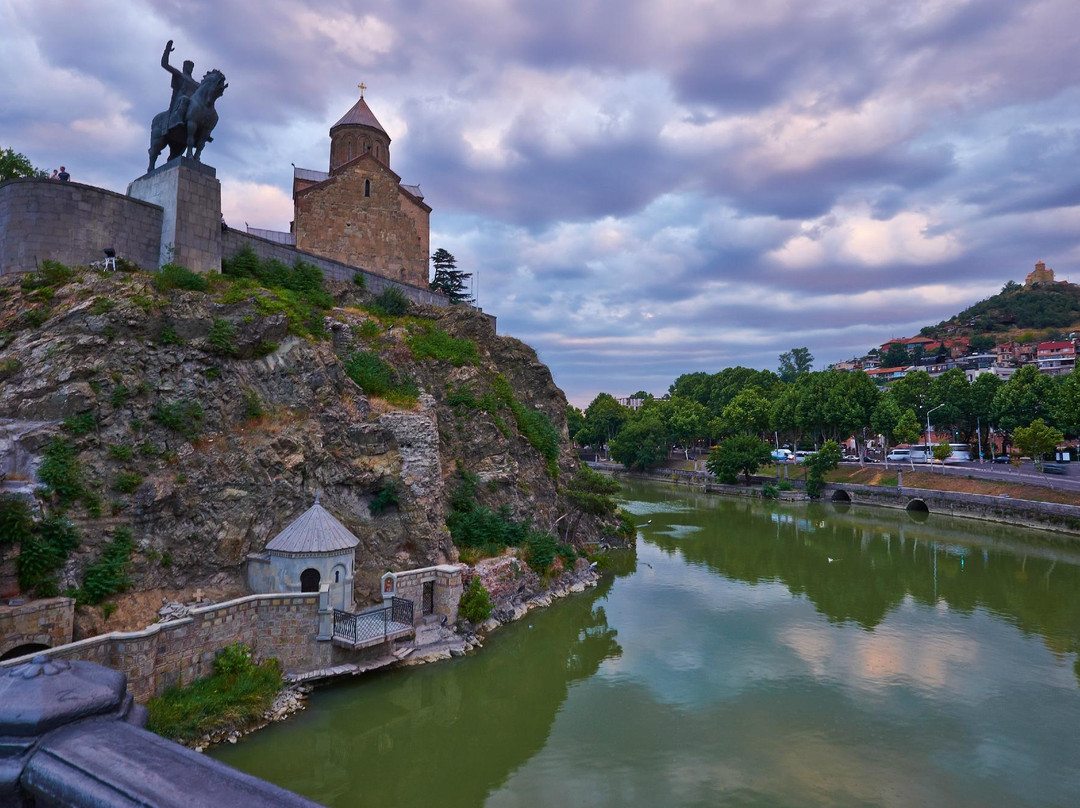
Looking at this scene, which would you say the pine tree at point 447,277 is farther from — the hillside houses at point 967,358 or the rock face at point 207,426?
the hillside houses at point 967,358

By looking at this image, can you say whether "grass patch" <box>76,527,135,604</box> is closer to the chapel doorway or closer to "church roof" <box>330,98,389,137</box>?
the chapel doorway

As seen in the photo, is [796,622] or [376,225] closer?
[796,622]

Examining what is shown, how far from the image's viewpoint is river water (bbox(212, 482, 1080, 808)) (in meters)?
11.3

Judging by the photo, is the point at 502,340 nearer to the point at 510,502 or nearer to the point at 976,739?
the point at 510,502

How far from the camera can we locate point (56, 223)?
16.5 m

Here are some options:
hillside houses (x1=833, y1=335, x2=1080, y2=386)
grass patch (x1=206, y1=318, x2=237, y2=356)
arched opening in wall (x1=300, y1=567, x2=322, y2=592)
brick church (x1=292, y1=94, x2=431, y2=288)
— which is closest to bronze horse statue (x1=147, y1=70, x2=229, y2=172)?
grass patch (x1=206, y1=318, x2=237, y2=356)

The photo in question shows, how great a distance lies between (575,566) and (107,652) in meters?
17.2

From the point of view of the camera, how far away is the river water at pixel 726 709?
1134 centimetres

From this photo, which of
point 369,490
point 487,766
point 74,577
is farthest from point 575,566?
point 74,577

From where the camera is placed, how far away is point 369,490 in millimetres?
18234

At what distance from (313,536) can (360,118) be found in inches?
1054

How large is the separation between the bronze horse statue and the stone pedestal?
43 centimetres

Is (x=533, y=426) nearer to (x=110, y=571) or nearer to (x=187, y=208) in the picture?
(x=187, y=208)

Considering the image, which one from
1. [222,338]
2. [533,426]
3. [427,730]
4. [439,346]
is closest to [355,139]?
[439,346]
